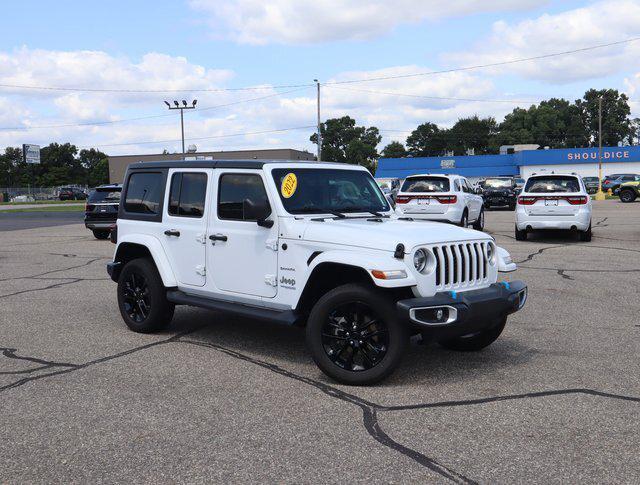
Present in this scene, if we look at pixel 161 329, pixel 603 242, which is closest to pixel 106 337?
pixel 161 329

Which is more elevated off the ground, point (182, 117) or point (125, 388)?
point (182, 117)

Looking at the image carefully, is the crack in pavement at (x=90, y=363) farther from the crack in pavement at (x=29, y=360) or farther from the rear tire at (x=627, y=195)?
the rear tire at (x=627, y=195)

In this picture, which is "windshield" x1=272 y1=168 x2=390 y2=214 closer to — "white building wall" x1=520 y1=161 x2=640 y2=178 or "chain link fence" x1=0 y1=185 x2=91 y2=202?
"white building wall" x1=520 y1=161 x2=640 y2=178

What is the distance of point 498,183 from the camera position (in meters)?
32.4

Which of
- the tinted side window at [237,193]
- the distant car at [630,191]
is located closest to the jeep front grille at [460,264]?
the tinted side window at [237,193]

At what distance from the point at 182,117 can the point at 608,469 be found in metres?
55.0

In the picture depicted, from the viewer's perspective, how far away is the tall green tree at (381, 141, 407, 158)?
6181 inches

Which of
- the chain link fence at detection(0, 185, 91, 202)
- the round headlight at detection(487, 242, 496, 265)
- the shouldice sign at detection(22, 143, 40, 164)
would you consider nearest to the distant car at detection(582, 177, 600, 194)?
the round headlight at detection(487, 242, 496, 265)

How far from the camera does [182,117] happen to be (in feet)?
182

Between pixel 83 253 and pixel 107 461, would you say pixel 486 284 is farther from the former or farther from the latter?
pixel 83 253

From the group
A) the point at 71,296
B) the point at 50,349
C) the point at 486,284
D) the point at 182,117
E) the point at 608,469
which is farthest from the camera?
the point at 182,117

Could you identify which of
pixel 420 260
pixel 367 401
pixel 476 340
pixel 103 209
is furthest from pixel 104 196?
pixel 367 401

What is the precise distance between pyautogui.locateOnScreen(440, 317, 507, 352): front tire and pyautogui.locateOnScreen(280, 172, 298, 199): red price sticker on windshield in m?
2.04

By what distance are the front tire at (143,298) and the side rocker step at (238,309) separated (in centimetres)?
17
